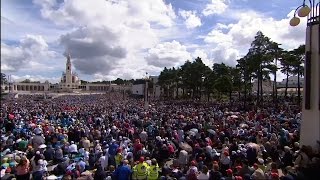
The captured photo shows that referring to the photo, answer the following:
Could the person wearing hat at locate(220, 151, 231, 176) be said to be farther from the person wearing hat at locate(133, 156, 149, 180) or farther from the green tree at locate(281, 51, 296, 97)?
the green tree at locate(281, 51, 296, 97)

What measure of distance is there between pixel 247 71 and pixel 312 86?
128 feet

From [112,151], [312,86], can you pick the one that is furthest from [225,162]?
[112,151]

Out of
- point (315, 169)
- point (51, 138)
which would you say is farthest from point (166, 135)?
point (315, 169)

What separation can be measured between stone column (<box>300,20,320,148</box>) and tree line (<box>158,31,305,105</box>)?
32434mm

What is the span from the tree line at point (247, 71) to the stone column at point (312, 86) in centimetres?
3243

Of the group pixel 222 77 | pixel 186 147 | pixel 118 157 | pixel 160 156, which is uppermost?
pixel 222 77

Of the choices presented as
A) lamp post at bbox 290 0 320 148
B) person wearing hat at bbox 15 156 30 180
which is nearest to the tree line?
lamp post at bbox 290 0 320 148

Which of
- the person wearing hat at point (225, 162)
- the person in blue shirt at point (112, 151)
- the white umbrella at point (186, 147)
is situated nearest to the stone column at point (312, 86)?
the person wearing hat at point (225, 162)

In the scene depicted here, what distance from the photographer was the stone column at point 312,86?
14367mm

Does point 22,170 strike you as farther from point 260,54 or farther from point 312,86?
point 260,54

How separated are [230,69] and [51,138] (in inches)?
1914

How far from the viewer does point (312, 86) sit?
1455 cm

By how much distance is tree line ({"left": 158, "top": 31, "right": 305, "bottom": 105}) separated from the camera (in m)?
48.8

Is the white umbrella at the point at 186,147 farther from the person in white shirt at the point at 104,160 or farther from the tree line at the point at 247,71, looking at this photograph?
the tree line at the point at 247,71
